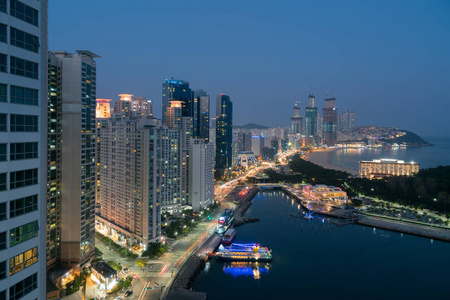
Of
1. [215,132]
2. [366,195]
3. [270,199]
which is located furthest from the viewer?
[215,132]

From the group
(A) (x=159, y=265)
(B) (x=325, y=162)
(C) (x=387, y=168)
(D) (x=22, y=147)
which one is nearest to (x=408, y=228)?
(A) (x=159, y=265)

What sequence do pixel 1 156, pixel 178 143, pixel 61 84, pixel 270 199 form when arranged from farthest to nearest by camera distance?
1. pixel 270 199
2. pixel 178 143
3. pixel 61 84
4. pixel 1 156

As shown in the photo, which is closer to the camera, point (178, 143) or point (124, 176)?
point (124, 176)

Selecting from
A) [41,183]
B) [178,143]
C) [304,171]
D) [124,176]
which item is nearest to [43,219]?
[41,183]

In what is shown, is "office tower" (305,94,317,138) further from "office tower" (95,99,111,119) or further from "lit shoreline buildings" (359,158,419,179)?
"office tower" (95,99,111,119)

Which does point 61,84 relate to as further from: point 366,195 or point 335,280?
point 366,195

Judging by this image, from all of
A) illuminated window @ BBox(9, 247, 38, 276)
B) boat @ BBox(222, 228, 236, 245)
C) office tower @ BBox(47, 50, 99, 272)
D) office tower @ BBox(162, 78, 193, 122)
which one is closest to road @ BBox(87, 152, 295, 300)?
boat @ BBox(222, 228, 236, 245)
